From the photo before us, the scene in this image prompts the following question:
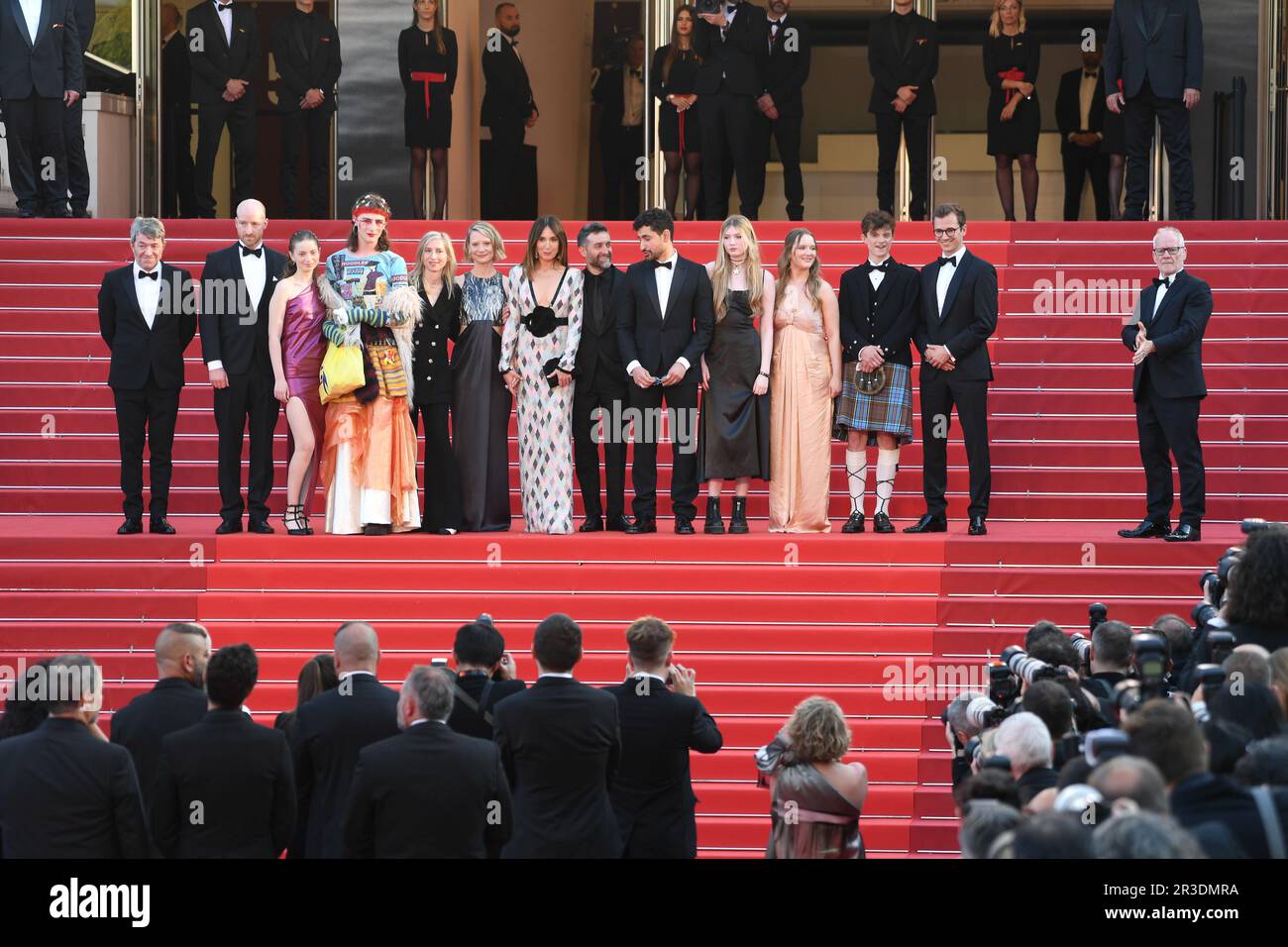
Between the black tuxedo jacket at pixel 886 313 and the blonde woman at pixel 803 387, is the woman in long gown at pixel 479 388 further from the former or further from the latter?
the black tuxedo jacket at pixel 886 313

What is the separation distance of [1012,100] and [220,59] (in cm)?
695

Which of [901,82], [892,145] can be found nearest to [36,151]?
[892,145]

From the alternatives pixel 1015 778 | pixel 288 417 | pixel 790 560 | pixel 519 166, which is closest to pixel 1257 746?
pixel 1015 778

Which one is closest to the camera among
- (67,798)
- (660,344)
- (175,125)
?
(67,798)

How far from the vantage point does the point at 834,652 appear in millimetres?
10070

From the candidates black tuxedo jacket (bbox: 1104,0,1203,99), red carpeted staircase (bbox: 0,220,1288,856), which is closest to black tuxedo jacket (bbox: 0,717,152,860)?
red carpeted staircase (bbox: 0,220,1288,856)

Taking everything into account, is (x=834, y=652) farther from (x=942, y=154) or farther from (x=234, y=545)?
(x=942, y=154)

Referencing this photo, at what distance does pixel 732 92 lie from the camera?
49.6ft

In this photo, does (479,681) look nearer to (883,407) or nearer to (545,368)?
(545,368)

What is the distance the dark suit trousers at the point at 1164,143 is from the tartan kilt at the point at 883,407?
4.36 m

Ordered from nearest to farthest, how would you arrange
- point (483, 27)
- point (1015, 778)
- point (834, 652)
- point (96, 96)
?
point (1015, 778), point (834, 652), point (96, 96), point (483, 27)

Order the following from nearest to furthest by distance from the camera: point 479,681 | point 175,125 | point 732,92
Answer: point 479,681, point 732,92, point 175,125

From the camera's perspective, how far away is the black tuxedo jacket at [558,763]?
21.0 ft

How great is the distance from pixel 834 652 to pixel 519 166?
9.24m
